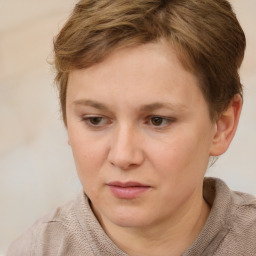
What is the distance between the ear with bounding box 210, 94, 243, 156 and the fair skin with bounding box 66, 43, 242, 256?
4cm

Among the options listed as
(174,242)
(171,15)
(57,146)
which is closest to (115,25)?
(171,15)

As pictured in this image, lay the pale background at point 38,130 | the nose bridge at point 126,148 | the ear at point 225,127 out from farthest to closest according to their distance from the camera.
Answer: the pale background at point 38,130 → the ear at point 225,127 → the nose bridge at point 126,148

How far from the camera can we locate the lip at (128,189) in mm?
1058

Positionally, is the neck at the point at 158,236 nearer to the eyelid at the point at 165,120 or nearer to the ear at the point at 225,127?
the ear at the point at 225,127

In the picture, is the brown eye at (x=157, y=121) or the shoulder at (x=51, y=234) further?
the shoulder at (x=51, y=234)

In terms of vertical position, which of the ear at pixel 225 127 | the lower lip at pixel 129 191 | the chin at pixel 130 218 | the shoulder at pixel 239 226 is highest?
the ear at pixel 225 127

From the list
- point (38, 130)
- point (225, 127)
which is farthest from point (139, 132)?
point (38, 130)

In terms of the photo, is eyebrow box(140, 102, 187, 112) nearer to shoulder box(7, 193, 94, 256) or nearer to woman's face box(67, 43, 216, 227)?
woman's face box(67, 43, 216, 227)

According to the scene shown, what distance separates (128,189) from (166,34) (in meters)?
0.30

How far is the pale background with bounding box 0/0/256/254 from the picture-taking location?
1968mm

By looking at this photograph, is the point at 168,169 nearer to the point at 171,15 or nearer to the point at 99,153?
the point at 99,153

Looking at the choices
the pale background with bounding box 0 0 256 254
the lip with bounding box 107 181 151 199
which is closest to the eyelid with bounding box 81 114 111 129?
the lip with bounding box 107 181 151 199

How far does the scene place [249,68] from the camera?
2.02 m

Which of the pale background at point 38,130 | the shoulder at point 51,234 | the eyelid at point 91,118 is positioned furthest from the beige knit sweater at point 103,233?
the pale background at point 38,130
